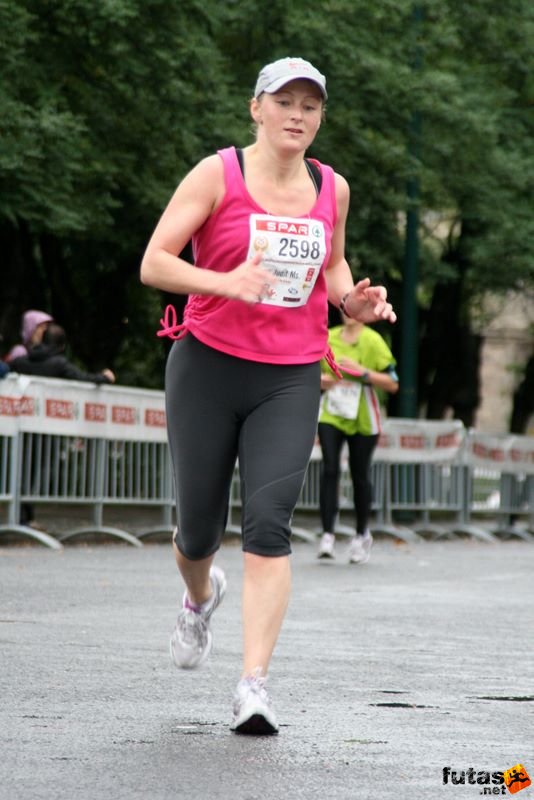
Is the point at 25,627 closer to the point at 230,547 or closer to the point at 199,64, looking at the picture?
the point at 230,547

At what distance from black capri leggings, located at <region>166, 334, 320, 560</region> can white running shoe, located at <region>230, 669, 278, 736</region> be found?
18.5 inches

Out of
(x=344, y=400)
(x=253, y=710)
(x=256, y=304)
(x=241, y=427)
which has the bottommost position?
(x=253, y=710)

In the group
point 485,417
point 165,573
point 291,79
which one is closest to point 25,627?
point 291,79

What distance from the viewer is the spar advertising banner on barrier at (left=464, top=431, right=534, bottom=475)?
2327cm

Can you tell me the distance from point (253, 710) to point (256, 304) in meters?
1.24

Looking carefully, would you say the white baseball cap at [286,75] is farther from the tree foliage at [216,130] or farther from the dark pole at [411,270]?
the dark pole at [411,270]

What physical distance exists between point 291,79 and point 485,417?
75.0 meters

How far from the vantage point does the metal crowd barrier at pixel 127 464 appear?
600 inches

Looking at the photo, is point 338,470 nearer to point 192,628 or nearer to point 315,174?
point 192,628

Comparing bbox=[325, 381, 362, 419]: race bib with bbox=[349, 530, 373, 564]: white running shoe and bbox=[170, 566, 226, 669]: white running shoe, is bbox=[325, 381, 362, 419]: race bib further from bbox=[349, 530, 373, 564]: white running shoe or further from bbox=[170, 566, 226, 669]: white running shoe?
bbox=[170, 566, 226, 669]: white running shoe

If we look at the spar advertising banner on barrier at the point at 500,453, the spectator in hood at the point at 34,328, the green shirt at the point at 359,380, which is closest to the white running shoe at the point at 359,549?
the green shirt at the point at 359,380

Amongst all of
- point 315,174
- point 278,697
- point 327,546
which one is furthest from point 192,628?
point 327,546

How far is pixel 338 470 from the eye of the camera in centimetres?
1423

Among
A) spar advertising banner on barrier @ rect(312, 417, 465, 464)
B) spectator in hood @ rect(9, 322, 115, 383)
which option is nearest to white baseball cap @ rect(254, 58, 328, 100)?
spectator in hood @ rect(9, 322, 115, 383)
